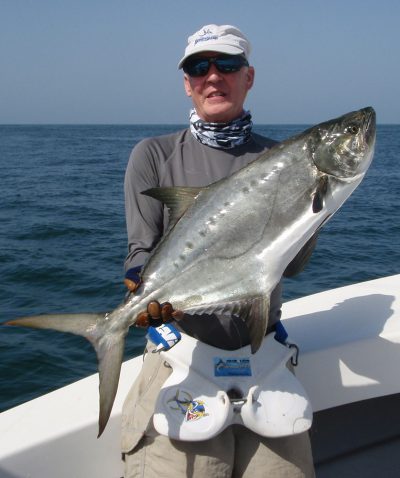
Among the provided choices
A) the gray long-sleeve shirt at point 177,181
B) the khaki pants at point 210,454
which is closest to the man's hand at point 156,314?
the gray long-sleeve shirt at point 177,181

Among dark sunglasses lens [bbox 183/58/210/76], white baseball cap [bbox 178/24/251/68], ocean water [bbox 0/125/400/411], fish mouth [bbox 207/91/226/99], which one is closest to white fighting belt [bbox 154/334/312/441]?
fish mouth [bbox 207/91/226/99]

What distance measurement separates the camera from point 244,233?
96.5 inches

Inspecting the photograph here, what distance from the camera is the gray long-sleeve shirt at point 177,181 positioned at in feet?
9.46

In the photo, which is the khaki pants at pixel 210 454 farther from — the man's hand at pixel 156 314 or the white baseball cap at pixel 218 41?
the white baseball cap at pixel 218 41

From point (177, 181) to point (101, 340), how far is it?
1021mm

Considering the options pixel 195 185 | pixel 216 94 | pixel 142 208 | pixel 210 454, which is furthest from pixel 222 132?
pixel 210 454

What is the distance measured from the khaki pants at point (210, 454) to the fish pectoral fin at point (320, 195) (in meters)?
1.18

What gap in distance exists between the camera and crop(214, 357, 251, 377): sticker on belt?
9.21 feet

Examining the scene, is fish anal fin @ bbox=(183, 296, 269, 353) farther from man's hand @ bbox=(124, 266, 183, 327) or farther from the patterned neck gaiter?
the patterned neck gaiter

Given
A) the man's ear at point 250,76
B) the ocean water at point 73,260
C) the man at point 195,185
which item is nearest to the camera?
the man at point 195,185

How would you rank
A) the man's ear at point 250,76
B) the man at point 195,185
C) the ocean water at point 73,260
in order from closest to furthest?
the man at point 195,185 < the man's ear at point 250,76 < the ocean water at point 73,260

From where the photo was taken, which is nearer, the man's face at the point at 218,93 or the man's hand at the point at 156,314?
the man's hand at the point at 156,314

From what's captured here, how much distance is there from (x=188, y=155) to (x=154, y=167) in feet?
0.68

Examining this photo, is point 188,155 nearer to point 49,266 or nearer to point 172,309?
point 172,309
